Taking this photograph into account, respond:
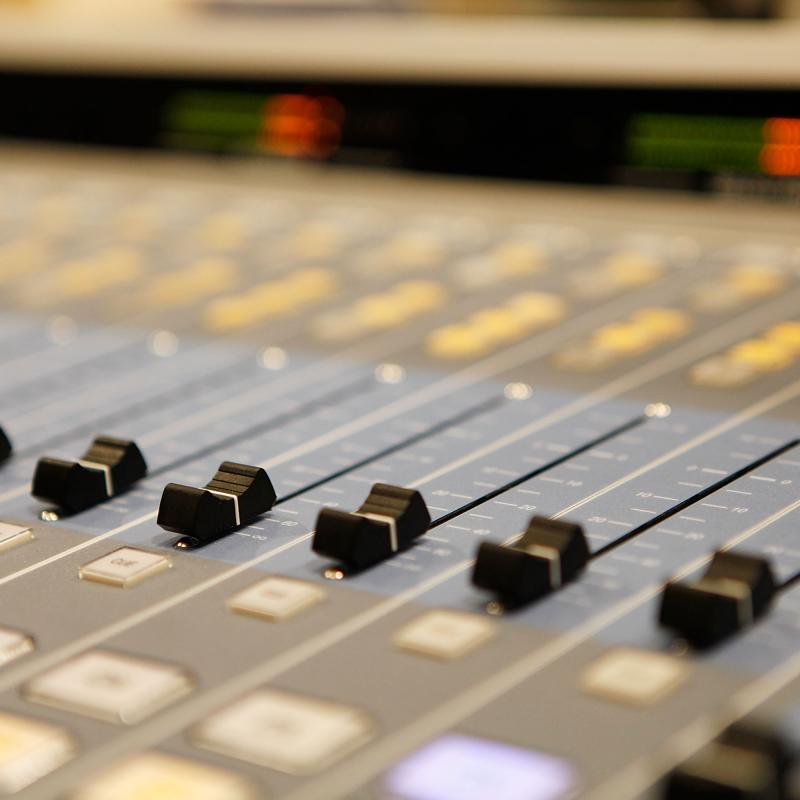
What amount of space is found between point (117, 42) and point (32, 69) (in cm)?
24

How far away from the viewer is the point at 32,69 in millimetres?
2691

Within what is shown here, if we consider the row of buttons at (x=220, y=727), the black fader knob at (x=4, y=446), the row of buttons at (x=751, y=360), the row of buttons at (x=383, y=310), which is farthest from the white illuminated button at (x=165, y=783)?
the row of buttons at (x=383, y=310)

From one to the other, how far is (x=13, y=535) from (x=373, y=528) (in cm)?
30

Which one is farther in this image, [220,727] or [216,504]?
[216,504]

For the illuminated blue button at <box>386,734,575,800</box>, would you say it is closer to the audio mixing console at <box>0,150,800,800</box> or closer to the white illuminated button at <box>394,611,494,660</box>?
the audio mixing console at <box>0,150,800,800</box>

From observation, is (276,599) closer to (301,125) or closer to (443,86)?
(443,86)

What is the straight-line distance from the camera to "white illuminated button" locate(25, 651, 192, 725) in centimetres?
81

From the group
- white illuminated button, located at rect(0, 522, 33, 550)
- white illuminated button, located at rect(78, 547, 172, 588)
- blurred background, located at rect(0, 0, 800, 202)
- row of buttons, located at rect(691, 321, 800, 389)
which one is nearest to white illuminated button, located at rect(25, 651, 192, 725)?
white illuminated button, located at rect(78, 547, 172, 588)

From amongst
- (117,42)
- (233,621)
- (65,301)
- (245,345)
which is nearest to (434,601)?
(233,621)

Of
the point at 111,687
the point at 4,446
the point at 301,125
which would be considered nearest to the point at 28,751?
the point at 111,687

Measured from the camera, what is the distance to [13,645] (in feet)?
2.96

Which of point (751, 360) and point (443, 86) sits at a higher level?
point (443, 86)

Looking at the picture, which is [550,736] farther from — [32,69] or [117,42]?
[32,69]

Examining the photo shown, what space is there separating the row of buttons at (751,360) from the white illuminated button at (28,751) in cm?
78
